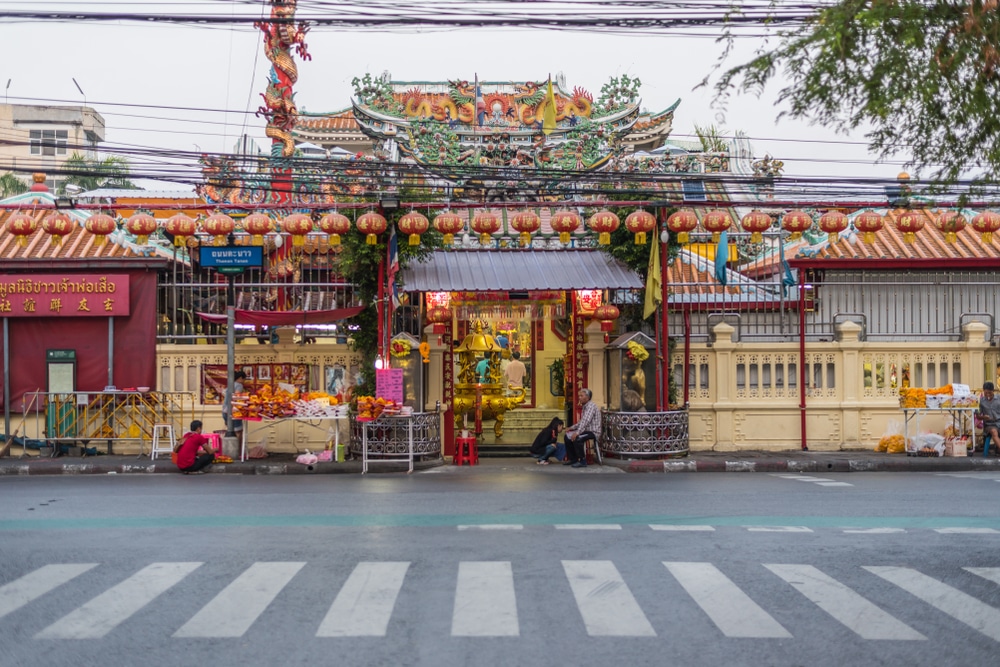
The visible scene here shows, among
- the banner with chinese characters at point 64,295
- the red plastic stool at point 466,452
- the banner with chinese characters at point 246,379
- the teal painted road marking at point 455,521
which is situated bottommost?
the teal painted road marking at point 455,521

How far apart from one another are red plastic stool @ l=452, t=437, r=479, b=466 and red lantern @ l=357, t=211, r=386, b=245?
4.19 m

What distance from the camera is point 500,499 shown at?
1444 cm

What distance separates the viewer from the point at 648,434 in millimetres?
20266

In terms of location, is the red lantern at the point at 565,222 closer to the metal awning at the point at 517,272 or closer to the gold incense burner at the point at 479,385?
the metal awning at the point at 517,272

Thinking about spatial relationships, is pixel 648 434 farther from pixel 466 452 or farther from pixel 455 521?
pixel 455 521

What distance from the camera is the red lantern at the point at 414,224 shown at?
63.9ft

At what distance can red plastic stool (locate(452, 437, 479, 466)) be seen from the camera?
2064cm

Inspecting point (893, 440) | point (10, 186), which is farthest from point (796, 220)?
point (10, 186)

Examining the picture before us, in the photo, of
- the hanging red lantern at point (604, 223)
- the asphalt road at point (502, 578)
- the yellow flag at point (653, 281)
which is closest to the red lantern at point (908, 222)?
the yellow flag at point (653, 281)

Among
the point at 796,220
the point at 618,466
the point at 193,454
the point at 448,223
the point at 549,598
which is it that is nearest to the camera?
the point at 549,598

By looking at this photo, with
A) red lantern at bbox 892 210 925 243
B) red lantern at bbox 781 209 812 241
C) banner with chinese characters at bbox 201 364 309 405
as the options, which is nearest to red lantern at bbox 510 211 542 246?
red lantern at bbox 781 209 812 241

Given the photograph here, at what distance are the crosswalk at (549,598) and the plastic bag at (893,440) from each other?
1240 cm

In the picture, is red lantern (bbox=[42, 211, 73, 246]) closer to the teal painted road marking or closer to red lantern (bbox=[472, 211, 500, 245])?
red lantern (bbox=[472, 211, 500, 245])

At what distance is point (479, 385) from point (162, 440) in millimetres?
6745
